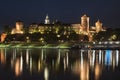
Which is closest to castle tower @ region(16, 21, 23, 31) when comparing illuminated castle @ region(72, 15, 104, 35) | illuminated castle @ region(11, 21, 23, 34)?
illuminated castle @ region(11, 21, 23, 34)

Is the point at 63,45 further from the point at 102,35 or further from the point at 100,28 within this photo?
the point at 100,28

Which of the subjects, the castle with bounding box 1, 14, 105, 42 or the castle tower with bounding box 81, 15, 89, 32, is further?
the castle tower with bounding box 81, 15, 89, 32

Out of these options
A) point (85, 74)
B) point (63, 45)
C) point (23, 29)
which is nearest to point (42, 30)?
point (23, 29)

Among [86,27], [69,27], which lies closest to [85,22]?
[86,27]

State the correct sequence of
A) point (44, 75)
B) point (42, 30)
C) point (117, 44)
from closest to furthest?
point (44, 75) < point (117, 44) < point (42, 30)

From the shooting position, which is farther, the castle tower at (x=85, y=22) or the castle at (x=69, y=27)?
the castle tower at (x=85, y=22)

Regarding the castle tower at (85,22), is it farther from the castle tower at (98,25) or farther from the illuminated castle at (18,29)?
the illuminated castle at (18,29)

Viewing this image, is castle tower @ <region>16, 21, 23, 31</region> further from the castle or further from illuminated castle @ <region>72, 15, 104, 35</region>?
illuminated castle @ <region>72, 15, 104, 35</region>

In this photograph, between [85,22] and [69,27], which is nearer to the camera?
[69,27]

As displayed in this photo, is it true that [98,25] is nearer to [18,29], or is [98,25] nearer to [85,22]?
[85,22]

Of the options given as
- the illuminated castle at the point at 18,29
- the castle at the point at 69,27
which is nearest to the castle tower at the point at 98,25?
the castle at the point at 69,27

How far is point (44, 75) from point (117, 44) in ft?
238

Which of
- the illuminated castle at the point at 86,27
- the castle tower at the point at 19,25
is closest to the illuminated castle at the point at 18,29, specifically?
the castle tower at the point at 19,25

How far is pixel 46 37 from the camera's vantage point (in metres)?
115
